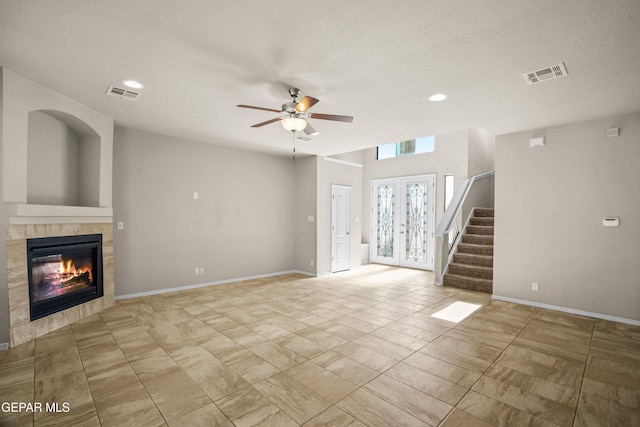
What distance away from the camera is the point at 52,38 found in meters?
2.45

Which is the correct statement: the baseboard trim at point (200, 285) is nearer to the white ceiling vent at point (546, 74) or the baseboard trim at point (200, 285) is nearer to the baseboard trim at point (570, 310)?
the baseboard trim at point (570, 310)

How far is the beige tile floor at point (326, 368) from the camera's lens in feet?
6.99

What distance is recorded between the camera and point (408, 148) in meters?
8.20

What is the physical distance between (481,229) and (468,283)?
168 centimetres

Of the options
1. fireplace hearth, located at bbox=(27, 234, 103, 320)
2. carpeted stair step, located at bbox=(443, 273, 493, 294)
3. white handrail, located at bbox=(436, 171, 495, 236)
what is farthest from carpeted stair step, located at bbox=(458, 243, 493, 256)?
fireplace hearth, located at bbox=(27, 234, 103, 320)

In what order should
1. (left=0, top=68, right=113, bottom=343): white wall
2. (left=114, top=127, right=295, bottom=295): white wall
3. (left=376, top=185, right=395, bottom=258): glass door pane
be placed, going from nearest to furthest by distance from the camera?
(left=0, top=68, right=113, bottom=343): white wall
(left=114, top=127, right=295, bottom=295): white wall
(left=376, top=185, right=395, bottom=258): glass door pane

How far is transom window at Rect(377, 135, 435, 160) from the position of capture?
7801 mm

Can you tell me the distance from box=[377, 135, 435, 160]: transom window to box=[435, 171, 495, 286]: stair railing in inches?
56.6

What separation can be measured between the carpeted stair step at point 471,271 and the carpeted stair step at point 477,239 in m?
0.80

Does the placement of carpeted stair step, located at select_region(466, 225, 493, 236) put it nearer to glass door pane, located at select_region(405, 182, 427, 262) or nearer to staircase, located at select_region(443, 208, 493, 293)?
staircase, located at select_region(443, 208, 493, 293)

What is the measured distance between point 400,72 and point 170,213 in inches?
177

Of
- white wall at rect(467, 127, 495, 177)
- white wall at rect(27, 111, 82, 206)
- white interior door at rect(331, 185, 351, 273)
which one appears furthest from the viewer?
white wall at rect(467, 127, 495, 177)

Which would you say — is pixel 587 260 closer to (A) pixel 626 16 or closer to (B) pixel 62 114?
(A) pixel 626 16

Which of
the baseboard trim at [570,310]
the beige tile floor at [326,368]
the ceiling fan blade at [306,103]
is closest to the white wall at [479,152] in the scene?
the baseboard trim at [570,310]
